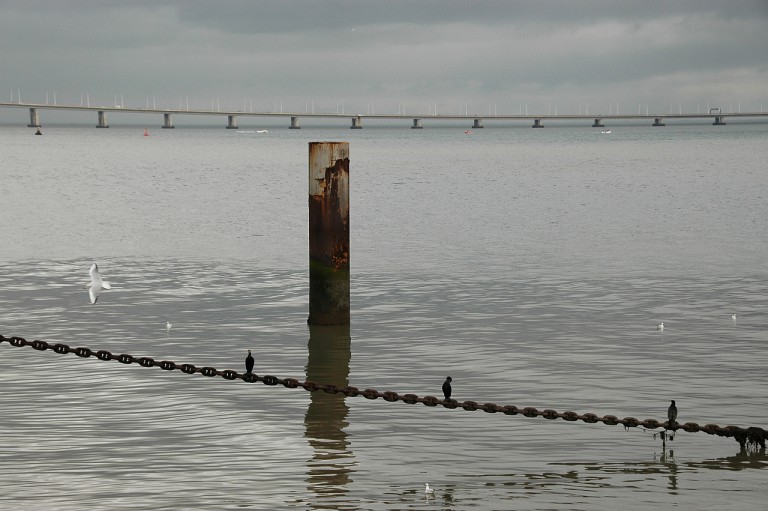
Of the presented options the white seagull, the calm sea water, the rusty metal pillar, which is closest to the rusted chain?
the calm sea water

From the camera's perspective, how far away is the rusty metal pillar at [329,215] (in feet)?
66.9

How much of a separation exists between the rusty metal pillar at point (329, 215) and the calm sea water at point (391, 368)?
1.16 m

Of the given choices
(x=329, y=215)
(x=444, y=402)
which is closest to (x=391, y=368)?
(x=329, y=215)

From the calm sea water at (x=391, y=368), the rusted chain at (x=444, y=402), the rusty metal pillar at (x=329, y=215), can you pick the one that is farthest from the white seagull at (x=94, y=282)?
the rusted chain at (x=444, y=402)

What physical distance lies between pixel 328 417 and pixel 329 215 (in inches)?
218

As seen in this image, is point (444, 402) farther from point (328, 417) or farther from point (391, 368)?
point (391, 368)

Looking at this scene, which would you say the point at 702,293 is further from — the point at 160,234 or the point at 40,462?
the point at 160,234

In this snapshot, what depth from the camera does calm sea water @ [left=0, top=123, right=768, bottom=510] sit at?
42.0 ft

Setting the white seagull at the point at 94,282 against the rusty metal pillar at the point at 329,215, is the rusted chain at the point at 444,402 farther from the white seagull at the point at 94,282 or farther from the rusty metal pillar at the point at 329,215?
the rusty metal pillar at the point at 329,215

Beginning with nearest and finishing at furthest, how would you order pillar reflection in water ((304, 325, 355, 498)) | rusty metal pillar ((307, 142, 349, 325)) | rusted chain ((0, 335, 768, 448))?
rusted chain ((0, 335, 768, 448))
pillar reflection in water ((304, 325, 355, 498))
rusty metal pillar ((307, 142, 349, 325))

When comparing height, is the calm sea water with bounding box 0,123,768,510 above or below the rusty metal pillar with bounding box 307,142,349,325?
below

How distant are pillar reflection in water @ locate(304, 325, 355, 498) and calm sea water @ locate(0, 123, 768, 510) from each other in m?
0.05

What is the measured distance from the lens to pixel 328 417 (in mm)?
15758

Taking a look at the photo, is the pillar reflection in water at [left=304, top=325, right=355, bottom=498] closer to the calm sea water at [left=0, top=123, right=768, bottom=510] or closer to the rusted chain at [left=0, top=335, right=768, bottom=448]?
the calm sea water at [left=0, top=123, right=768, bottom=510]
